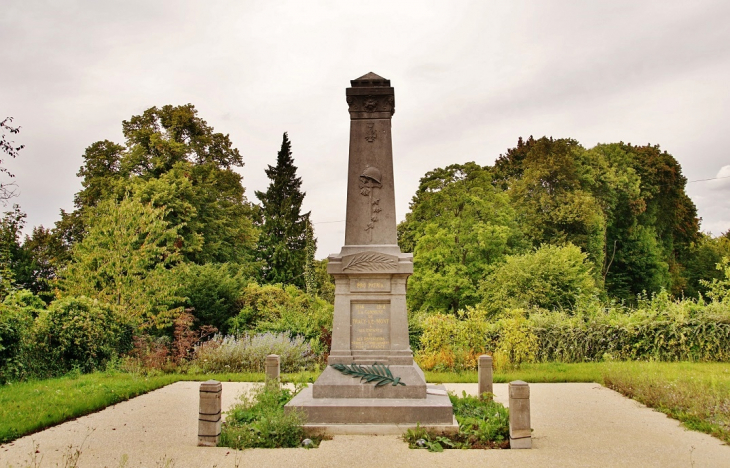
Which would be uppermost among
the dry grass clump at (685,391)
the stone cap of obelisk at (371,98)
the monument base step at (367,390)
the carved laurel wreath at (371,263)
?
the stone cap of obelisk at (371,98)

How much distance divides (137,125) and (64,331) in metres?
17.7

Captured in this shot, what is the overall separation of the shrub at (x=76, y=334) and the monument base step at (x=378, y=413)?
335 inches

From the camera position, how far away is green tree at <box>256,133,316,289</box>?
3462cm

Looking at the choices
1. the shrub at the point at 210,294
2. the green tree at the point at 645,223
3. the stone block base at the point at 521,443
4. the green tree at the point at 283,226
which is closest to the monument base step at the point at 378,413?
the stone block base at the point at 521,443

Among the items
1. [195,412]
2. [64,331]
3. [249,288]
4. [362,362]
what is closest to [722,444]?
[362,362]

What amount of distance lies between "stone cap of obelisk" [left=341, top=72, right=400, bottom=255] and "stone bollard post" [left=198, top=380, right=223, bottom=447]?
10.4 feet

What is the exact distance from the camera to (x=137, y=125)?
2872 cm

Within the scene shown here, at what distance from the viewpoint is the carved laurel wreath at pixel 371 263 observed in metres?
8.59

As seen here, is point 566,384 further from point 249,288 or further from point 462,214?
point 462,214

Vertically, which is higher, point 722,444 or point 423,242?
point 423,242

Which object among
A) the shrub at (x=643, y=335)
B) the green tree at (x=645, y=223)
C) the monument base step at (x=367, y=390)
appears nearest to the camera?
the monument base step at (x=367, y=390)

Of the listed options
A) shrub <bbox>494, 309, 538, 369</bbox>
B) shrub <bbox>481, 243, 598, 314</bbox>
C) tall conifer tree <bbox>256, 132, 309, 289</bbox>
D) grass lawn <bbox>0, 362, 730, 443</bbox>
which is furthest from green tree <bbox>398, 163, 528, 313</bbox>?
grass lawn <bbox>0, 362, 730, 443</bbox>

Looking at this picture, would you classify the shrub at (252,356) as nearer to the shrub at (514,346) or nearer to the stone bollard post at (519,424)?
the shrub at (514,346)

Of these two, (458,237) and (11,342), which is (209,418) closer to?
(11,342)
